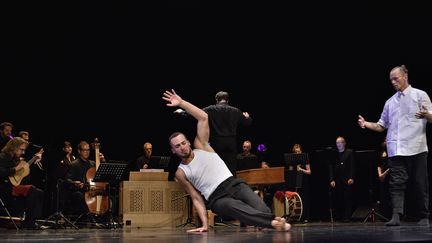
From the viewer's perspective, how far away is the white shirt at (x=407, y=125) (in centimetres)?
597

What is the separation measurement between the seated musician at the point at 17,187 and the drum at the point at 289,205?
13.3 feet

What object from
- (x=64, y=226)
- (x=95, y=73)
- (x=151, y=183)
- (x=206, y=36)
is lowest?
(x=64, y=226)

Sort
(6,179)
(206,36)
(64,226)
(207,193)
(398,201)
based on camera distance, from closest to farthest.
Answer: (207,193) → (398,201) → (6,179) → (64,226) → (206,36)

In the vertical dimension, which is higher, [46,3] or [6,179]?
[46,3]

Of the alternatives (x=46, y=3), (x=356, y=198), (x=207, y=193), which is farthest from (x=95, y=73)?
(x=207, y=193)

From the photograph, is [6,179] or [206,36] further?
[206,36]

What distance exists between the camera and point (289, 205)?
1009 centimetres

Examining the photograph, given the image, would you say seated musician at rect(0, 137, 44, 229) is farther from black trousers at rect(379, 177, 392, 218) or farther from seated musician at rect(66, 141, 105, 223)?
black trousers at rect(379, 177, 392, 218)

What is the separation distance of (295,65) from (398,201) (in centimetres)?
651

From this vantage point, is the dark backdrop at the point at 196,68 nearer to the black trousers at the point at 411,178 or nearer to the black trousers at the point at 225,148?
the black trousers at the point at 225,148

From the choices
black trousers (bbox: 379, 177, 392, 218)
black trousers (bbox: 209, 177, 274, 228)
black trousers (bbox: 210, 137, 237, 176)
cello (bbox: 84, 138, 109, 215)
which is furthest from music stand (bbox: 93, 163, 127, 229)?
black trousers (bbox: 379, 177, 392, 218)

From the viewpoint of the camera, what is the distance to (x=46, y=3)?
33.8ft

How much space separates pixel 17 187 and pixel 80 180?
4.06 ft

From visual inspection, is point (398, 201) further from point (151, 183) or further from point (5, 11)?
point (5, 11)
